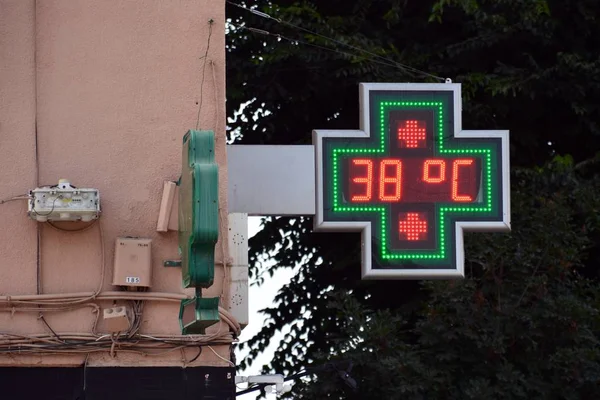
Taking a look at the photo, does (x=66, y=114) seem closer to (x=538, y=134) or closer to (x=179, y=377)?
(x=179, y=377)

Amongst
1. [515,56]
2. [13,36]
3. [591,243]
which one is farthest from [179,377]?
[515,56]

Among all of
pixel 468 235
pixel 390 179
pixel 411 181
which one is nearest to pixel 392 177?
pixel 390 179

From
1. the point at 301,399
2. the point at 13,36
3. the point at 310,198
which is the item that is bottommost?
the point at 301,399

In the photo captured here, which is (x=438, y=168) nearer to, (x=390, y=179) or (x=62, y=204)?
(x=390, y=179)

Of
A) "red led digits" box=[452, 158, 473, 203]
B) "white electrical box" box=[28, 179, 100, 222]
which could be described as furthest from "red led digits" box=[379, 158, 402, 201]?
"white electrical box" box=[28, 179, 100, 222]

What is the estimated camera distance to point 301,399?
49.0ft

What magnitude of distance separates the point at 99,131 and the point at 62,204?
62 centimetres

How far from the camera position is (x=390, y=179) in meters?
10.9

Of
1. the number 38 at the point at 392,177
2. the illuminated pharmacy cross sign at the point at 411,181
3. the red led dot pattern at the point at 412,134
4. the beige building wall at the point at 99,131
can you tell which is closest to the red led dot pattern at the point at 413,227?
the illuminated pharmacy cross sign at the point at 411,181

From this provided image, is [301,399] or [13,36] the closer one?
[13,36]

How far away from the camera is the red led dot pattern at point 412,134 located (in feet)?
36.0

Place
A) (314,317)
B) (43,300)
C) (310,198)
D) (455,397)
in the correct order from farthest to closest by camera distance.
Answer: (314,317), (455,397), (310,198), (43,300)

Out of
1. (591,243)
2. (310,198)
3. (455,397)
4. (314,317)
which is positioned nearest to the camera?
(310,198)

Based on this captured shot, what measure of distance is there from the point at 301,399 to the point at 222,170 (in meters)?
5.37
